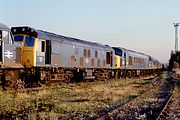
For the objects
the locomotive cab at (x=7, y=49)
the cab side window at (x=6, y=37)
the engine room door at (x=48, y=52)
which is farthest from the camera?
the engine room door at (x=48, y=52)

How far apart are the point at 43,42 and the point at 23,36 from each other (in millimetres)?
1632

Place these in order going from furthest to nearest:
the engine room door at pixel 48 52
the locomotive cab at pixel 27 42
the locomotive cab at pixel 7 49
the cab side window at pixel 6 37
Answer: the engine room door at pixel 48 52
the locomotive cab at pixel 27 42
the cab side window at pixel 6 37
the locomotive cab at pixel 7 49

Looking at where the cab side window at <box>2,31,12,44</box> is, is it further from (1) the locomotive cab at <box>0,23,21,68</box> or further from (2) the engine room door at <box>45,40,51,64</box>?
(2) the engine room door at <box>45,40,51,64</box>

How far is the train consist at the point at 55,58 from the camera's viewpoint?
72.5 ft

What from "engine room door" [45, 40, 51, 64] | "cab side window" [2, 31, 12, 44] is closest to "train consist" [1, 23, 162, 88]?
"engine room door" [45, 40, 51, 64]

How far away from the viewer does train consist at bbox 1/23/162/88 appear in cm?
2209

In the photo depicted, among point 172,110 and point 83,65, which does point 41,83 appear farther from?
point 172,110

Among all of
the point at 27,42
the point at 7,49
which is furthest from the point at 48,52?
the point at 7,49

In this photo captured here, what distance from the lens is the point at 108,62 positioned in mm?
39750

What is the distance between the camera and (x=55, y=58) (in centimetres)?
2553

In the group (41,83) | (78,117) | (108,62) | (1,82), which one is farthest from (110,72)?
(78,117)

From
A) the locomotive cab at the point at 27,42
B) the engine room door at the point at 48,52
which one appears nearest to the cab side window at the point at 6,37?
the locomotive cab at the point at 27,42

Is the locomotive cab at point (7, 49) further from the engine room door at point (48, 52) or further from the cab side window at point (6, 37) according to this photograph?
the engine room door at point (48, 52)

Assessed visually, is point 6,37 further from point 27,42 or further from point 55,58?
point 55,58
